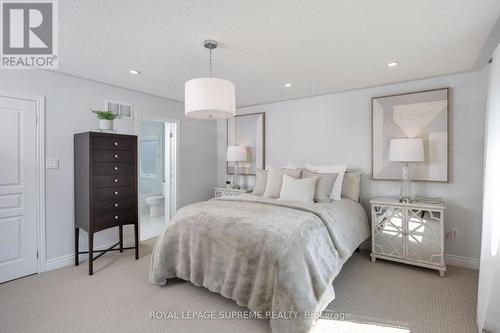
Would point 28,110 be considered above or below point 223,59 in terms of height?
below

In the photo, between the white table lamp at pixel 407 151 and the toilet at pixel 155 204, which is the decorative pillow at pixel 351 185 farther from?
the toilet at pixel 155 204

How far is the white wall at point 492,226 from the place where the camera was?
68.9 inches

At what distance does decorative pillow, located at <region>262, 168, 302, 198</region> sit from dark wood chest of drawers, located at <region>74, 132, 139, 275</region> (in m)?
1.79

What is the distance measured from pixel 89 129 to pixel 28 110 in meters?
0.64

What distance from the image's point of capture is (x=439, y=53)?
2.48m

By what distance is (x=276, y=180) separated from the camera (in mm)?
3488

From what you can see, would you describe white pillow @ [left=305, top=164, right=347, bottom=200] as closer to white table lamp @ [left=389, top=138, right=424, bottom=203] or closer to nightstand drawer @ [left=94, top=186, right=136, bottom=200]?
white table lamp @ [left=389, top=138, right=424, bottom=203]

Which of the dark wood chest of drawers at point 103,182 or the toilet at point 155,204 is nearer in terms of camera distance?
the dark wood chest of drawers at point 103,182

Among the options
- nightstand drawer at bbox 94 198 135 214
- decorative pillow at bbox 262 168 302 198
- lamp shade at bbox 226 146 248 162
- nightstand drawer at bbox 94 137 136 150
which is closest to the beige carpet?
nightstand drawer at bbox 94 198 135 214

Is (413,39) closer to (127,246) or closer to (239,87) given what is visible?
(239,87)

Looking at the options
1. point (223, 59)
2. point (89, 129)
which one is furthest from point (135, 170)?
point (223, 59)

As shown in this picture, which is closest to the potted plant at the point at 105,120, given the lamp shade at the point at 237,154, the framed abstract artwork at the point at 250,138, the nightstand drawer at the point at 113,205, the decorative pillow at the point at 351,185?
the nightstand drawer at the point at 113,205

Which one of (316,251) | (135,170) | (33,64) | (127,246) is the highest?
(33,64)

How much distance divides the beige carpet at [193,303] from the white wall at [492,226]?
0.19 m
